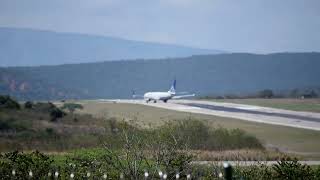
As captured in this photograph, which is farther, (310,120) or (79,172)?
(310,120)

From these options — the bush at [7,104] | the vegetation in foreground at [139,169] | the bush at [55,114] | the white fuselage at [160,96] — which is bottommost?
the white fuselage at [160,96]

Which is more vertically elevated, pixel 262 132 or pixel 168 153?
pixel 168 153

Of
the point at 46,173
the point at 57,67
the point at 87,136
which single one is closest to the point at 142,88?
the point at 57,67

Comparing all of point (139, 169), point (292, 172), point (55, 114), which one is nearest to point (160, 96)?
point (55, 114)

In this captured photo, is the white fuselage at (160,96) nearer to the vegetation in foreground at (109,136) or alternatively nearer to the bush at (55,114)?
the bush at (55,114)

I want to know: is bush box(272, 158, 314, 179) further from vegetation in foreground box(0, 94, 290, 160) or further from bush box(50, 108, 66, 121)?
bush box(50, 108, 66, 121)

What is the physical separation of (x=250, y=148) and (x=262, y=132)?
1072 cm

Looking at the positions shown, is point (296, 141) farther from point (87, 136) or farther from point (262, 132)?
point (87, 136)

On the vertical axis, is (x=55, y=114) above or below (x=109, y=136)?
below

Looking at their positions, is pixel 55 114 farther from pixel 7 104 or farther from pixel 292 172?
pixel 292 172

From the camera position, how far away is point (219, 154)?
31.1 m

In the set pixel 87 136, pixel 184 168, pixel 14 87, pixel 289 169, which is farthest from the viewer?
pixel 14 87

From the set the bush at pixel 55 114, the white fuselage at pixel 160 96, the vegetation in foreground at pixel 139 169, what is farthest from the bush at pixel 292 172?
the white fuselage at pixel 160 96

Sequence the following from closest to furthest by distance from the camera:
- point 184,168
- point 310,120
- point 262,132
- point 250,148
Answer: point 184,168
point 250,148
point 262,132
point 310,120
